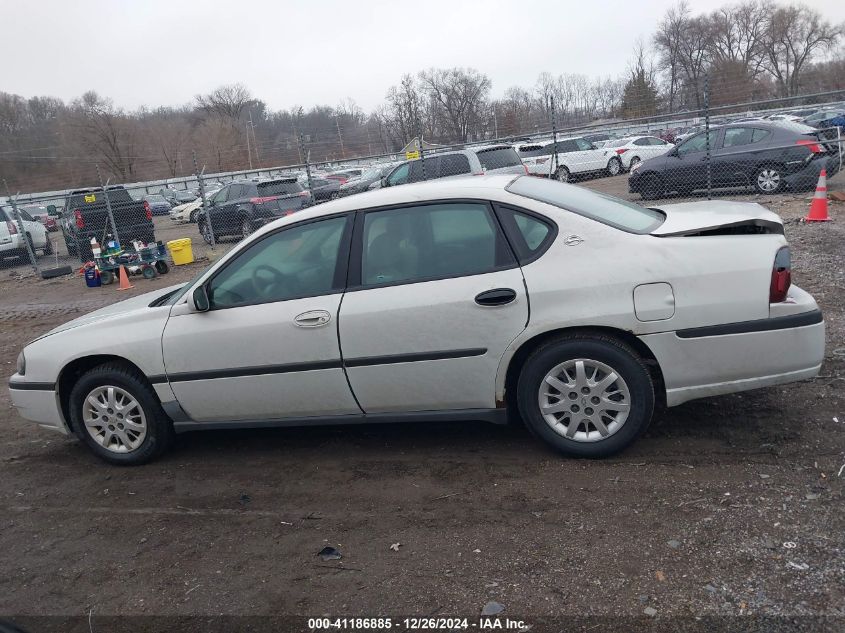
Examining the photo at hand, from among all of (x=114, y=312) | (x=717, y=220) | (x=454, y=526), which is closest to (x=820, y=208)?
(x=717, y=220)

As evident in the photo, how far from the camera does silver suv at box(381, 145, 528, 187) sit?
14828 millimetres

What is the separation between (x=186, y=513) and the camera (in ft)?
13.0

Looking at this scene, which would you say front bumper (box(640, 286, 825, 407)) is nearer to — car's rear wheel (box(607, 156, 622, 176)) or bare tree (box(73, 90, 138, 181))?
car's rear wheel (box(607, 156, 622, 176))

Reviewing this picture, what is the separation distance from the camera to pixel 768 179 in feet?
44.4

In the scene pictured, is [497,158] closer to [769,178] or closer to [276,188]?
[276,188]

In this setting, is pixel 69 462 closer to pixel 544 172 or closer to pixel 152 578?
pixel 152 578

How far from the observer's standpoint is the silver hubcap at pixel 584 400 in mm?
3742

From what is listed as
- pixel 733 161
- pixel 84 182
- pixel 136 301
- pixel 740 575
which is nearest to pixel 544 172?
pixel 733 161

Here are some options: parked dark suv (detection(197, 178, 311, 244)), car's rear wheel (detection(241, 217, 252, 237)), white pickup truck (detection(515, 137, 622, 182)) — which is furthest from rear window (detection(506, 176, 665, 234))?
white pickup truck (detection(515, 137, 622, 182))

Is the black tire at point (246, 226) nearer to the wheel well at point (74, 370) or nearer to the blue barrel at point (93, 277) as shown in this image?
the blue barrel at point (93, 277)

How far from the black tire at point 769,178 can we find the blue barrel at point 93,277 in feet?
42.6

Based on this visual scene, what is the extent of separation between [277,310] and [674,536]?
2.47m

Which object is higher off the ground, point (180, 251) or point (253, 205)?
point (253, 205)

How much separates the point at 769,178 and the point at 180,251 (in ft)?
39.2
